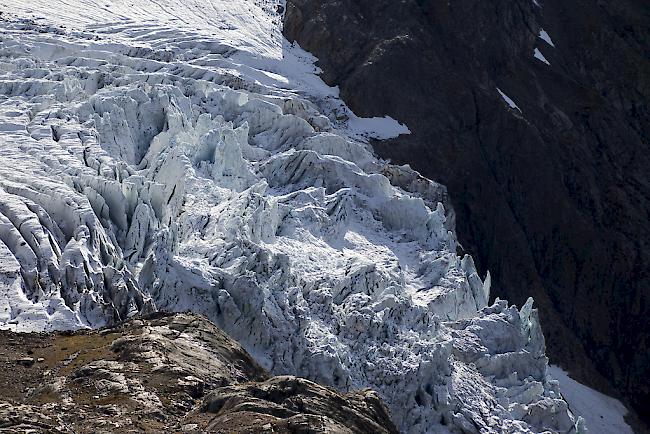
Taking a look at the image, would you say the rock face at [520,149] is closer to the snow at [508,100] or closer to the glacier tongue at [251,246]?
the snow at [508,100]

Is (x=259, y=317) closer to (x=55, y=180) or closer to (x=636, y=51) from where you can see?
(x=55, y=180)

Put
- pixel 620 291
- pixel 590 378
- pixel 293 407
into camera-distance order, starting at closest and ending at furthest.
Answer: pixel 293 407 → pixel 590 378 → pixel 620 291

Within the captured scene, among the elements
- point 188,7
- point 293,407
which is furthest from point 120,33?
point 293,407

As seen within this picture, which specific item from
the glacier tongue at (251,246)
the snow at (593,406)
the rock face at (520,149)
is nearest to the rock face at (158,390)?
→ the glacier tongue at (251,246)

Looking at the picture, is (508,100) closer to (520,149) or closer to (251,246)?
(520,149)

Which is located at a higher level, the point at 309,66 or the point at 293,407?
the point at 293,407

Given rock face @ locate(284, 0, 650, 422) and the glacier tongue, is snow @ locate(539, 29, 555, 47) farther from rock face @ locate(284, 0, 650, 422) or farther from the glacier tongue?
the glacier tongue

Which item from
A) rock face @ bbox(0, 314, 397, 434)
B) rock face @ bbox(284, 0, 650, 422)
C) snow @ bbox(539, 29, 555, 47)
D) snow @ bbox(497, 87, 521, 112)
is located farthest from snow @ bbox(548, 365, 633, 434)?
snow @ bbox(539, 29, 555, 47)

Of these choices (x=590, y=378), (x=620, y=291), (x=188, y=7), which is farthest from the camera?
(x=188, y=7)
